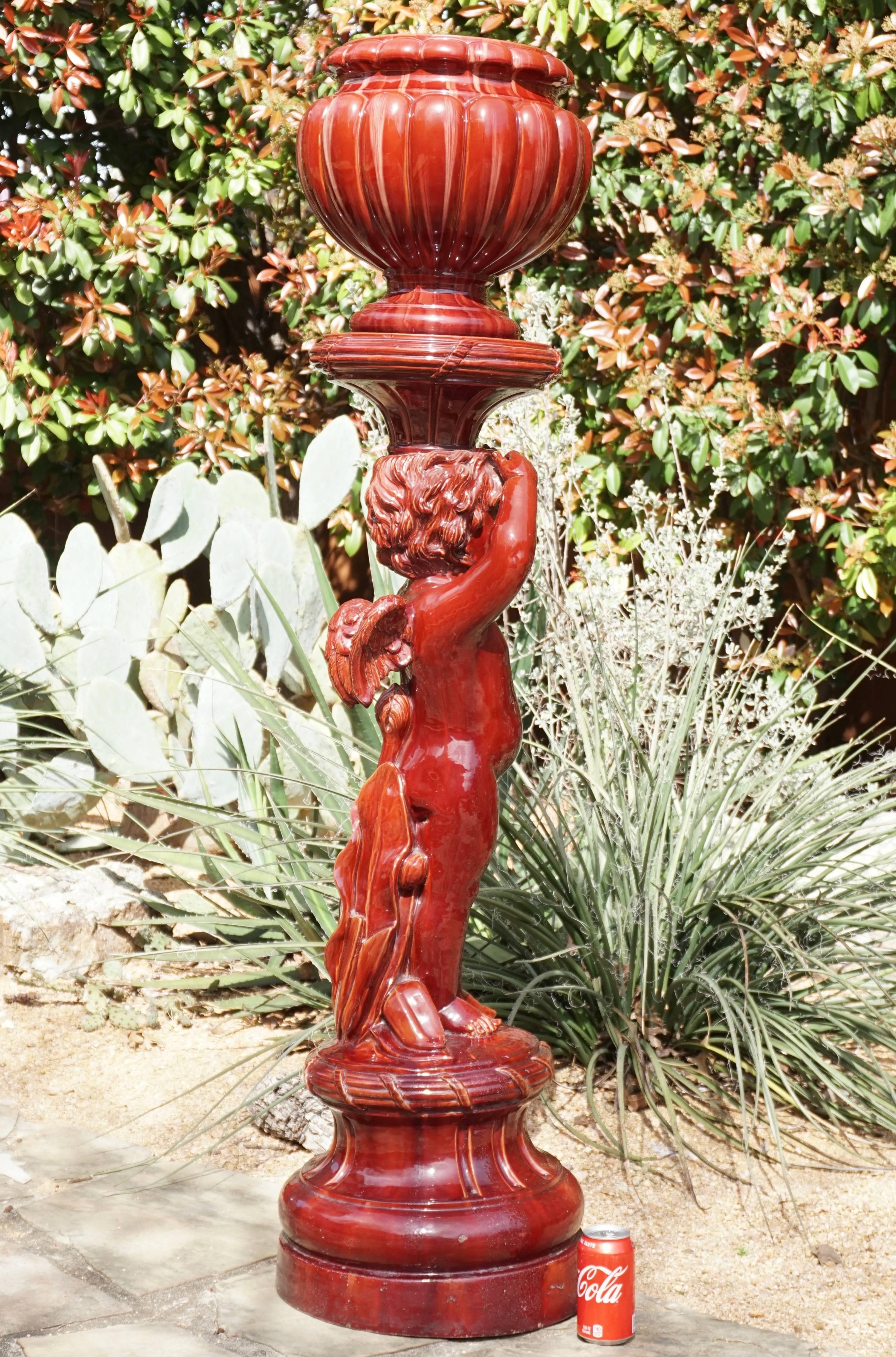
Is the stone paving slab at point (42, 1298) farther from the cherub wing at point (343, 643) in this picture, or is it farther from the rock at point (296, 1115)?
the cherub wing at point (343, 643)

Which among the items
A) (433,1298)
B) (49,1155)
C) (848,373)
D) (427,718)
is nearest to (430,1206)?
(433,1298)

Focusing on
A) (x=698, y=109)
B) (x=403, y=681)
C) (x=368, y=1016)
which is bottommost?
(x=368, y=1016)

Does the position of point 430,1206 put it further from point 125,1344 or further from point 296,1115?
point 296,1115

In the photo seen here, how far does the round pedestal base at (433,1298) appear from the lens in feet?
8.02

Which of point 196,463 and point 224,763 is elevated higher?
point 196,463

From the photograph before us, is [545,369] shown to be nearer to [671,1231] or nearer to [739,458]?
[671,1231]

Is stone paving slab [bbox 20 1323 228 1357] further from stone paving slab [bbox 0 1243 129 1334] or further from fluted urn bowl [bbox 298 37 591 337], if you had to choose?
fluted urn bowl [bbox 298 37 591 337]

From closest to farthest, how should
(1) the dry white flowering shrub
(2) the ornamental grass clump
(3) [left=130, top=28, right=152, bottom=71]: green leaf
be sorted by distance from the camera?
(2) the ornamental grass clump < (1) the dry white flowering shrub < (3) [left=130, top=28, right=152, bottom=71]: green leaf

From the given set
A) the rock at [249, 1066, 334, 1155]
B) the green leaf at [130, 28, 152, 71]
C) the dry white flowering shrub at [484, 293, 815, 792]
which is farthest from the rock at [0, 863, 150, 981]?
the green leaf at [130, 28, 152, 71]

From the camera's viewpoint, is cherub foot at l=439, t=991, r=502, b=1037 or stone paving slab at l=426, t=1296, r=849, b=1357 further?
cherub foot at l=439, t=991, r=502, b=1037

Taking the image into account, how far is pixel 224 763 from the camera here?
172 inches

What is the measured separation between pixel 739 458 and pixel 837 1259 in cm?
276

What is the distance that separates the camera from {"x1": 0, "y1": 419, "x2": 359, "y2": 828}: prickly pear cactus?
4.31 metres

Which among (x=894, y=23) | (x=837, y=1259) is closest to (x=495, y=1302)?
(x=837, y=1259)
